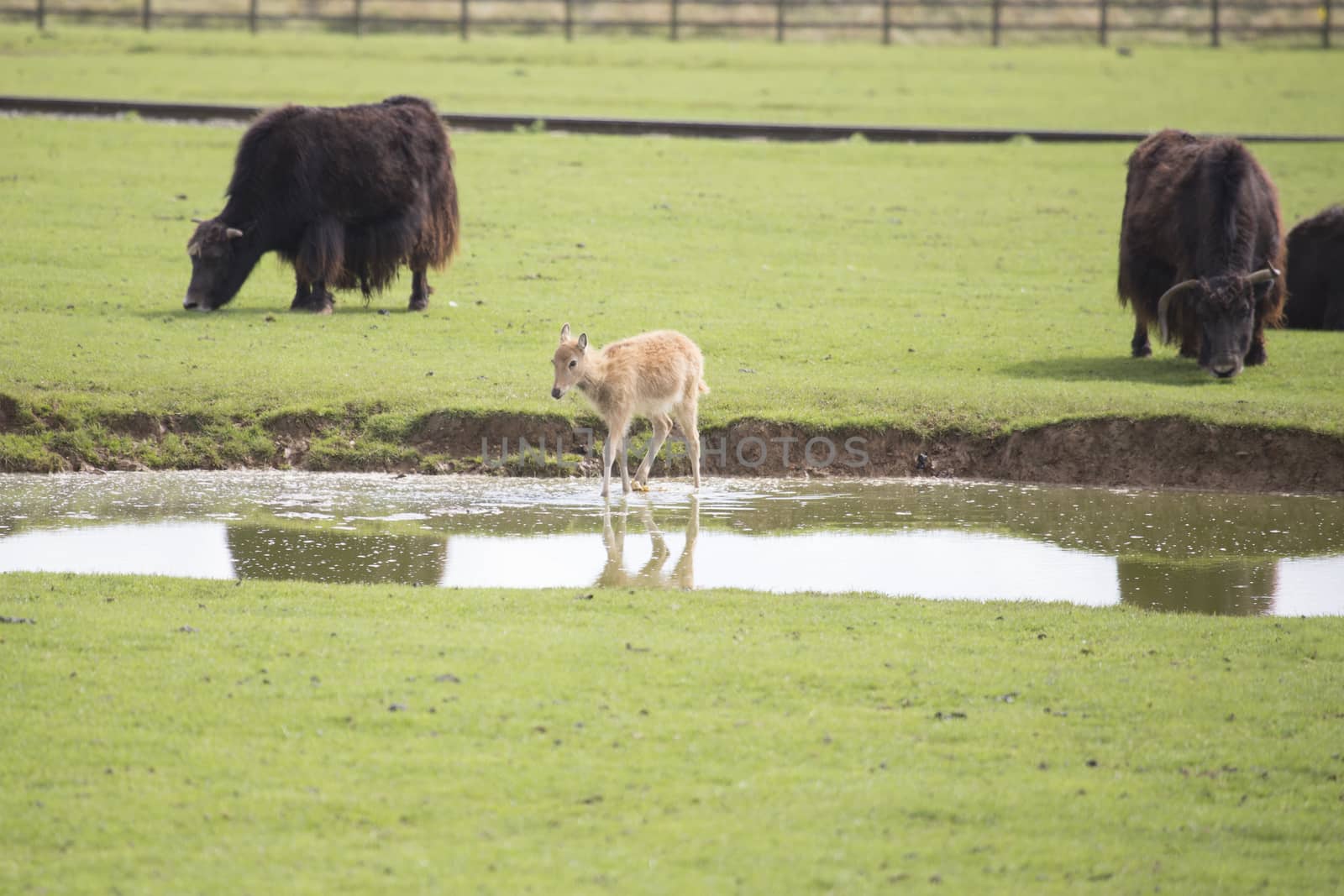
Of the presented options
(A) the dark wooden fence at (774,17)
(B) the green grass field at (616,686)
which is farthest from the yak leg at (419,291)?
(A) the dark wooden fence at (774,17)

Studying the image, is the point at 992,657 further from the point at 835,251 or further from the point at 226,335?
the point at 835,251

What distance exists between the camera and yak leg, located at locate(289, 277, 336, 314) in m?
18.7

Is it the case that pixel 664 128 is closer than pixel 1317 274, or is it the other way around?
pixel 1317 274

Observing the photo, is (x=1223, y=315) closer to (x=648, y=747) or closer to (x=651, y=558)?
(x=651, y=558)

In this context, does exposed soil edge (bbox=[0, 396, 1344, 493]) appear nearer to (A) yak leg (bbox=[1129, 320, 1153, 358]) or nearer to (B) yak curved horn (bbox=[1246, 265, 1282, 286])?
(B) yak curved horn (bbox=[1246, 265, 1282, 286])

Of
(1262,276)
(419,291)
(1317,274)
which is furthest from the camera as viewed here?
(1317,274)

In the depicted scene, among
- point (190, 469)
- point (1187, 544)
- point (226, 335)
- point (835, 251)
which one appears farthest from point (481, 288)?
point (1187, 544)

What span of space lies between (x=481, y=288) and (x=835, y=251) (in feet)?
19.4

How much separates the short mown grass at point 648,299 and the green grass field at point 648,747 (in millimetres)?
5443

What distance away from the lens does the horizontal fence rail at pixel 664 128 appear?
3184 cm

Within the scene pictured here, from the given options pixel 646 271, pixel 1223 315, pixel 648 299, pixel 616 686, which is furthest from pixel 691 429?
pixel 646 271

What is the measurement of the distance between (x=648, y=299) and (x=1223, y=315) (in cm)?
686

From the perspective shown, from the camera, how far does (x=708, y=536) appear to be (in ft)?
38.2

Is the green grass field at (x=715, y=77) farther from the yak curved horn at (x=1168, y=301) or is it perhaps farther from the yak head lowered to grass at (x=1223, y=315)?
the yak head lowered to grass at (x=1223, y=315)
